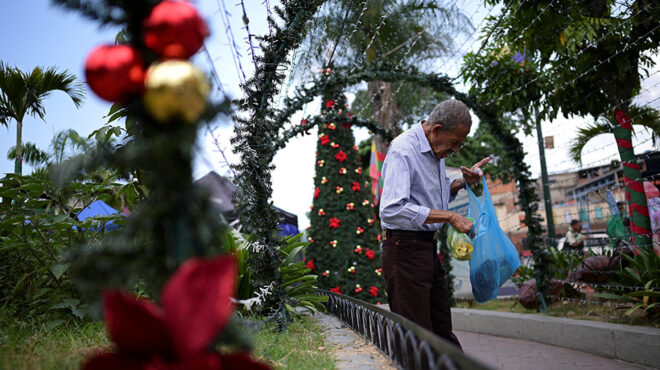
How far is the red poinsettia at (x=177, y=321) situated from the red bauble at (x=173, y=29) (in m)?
0.42

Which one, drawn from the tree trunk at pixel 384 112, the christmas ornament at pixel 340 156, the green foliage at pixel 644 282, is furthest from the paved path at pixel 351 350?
the tree trunk at pixel 384 112

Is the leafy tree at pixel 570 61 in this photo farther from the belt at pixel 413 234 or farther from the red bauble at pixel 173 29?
the red bauble at pixel 173 29

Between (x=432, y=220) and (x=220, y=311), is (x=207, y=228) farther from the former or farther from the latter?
(x=432, y=220)

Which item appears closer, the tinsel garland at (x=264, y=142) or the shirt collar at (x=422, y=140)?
the shirt collar at (x=422, y=140)

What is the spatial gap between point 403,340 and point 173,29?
170 cm

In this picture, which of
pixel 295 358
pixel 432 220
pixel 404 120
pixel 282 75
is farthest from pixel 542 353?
pixel 404 120

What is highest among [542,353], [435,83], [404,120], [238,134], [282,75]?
[404,120]

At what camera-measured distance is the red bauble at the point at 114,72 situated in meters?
0.94

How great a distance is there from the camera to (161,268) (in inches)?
38.9

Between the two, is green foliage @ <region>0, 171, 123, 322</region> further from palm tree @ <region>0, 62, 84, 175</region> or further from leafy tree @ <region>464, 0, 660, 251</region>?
leafy tree @ <region>464, 0, 660, 251</region>

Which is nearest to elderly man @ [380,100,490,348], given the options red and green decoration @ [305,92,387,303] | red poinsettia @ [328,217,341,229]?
red and green decoration @ [305,92,387,303]

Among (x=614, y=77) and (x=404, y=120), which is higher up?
(x=404, y=120)

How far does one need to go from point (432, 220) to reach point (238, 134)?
1.54 metres

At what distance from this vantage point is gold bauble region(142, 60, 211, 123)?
895mm
